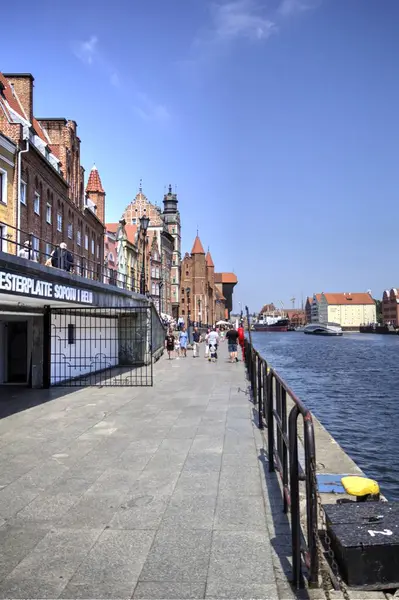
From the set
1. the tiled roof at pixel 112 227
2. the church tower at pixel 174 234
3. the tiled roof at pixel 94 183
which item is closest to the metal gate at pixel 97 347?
the tiled roof at pixel 94 183

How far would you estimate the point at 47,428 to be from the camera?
9.62 metres

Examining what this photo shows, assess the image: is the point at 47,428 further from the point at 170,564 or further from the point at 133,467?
the point at 170,564

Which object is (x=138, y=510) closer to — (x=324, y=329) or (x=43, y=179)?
(x=43, y=179)

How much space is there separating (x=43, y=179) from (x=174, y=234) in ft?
244

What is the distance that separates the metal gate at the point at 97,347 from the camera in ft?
55.0

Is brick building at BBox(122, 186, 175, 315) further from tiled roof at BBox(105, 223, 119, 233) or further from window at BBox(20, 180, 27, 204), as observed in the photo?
window at BBox(20, 180, 27, 204)

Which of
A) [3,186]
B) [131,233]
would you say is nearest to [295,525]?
[3,186]

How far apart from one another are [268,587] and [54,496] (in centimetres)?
305

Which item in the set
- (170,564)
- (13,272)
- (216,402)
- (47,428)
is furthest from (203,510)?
(216,402)

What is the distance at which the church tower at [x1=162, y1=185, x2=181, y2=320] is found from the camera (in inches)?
→ 3814

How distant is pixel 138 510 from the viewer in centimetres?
527

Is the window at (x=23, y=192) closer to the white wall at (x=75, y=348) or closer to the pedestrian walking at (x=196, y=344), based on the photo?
the white wall at (x=75, y=348)

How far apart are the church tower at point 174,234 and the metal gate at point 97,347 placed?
70552 millimetres

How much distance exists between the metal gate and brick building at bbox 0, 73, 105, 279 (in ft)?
8.08
